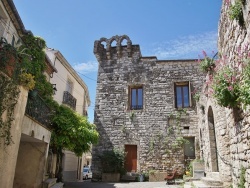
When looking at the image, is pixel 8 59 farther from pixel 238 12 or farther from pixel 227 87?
pixel 238 12

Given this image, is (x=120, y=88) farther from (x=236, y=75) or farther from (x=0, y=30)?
(x=236, y=75)

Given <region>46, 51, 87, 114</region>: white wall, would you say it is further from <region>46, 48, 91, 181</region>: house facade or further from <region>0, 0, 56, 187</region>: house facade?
<region>0, 0, 56, 187</region>: house facade

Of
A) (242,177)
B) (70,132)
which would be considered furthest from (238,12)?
(70,132)

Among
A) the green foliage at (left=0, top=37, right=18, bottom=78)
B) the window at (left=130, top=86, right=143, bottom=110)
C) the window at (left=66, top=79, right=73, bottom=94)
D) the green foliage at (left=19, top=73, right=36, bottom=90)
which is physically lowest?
the green foliage at (left=19, top=73, right=36, bottom=90)

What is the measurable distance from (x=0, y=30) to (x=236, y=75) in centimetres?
674

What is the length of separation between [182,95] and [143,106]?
7.77ft

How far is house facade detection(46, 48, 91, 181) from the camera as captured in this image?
14641 millimetres


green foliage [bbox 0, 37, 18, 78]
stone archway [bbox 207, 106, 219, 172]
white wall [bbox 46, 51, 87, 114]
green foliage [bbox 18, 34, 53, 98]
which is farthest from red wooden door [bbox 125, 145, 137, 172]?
green foliage [bbox 0, 37, 18, 78]

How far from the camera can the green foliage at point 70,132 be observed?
9.34 metres

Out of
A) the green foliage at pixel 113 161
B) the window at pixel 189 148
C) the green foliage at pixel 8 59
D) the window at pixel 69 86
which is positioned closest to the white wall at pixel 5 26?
the green foliage at pixel 8 59

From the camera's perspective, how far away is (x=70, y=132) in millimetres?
9312

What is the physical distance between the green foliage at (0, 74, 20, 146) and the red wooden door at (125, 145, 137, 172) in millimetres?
9040

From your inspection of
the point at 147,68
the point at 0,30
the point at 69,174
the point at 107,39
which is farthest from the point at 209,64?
the point at 69,174

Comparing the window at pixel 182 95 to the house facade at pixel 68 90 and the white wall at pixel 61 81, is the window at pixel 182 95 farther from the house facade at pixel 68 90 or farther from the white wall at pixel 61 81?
the white wall at pixel 61 81
